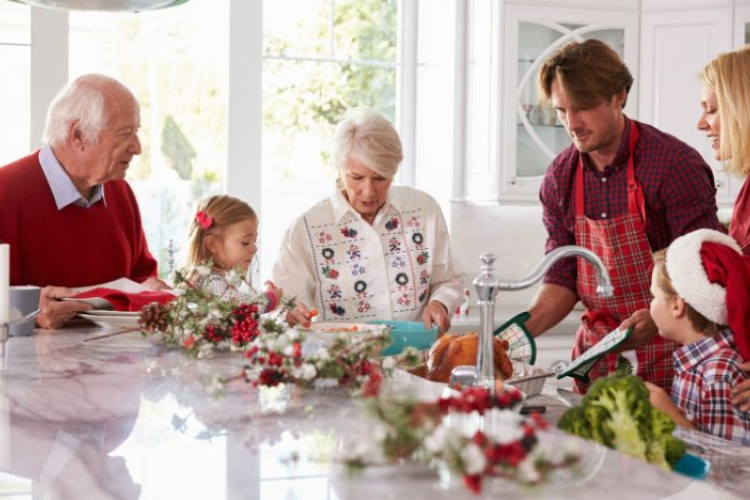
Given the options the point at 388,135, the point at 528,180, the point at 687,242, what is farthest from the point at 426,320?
the point at 528,180

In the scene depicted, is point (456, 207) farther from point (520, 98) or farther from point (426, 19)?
point (426, 19)

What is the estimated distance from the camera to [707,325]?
224 centimetres

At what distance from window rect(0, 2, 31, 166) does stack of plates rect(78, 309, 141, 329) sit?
1925 mm

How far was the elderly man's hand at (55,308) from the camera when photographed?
249 cm

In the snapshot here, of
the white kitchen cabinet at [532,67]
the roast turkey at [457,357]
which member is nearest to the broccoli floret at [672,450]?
the roast turkey at [457,357]

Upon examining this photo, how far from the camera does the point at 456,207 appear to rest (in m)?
4.84

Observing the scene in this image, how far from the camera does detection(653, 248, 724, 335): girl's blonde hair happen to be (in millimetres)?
2242

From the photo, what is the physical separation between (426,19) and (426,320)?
95.5 inches

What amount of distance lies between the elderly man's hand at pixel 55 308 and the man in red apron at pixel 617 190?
4.66 ft

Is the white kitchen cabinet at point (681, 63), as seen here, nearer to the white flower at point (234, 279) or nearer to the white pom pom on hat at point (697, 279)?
the white pom pom on hat at point (697, 279)

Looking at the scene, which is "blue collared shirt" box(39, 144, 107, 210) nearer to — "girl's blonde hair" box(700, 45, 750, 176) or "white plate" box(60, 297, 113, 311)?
"white plate" box(60, 297, 113, 311)

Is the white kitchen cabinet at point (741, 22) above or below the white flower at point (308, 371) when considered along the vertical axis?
above

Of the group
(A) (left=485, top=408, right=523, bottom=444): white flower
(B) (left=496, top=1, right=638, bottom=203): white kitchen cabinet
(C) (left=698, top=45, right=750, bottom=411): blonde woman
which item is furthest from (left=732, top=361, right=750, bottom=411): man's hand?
(B) (left=496, top=1, right=638, bottom=203): white kitchen cabinet

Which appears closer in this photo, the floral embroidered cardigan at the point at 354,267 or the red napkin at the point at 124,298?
the red napkin at the point at 124,298
